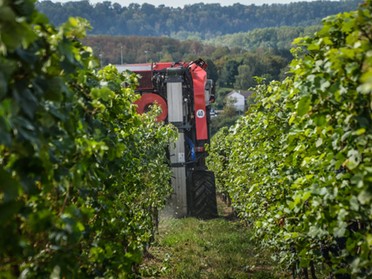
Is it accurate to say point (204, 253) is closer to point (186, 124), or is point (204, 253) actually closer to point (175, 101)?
point (175, 101)

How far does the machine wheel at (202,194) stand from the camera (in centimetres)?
1338

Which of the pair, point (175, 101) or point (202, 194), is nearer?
point (175, 101)

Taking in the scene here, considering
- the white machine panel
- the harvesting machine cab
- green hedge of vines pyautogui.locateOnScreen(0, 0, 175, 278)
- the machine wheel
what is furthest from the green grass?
green hedge of vines pyautogui.locateOnScreen(0, 0, 175, 278)

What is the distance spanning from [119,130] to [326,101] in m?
2.46

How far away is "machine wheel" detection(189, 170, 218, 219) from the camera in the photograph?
13375 mm

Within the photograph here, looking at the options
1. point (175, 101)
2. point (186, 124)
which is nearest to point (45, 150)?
point (175, 101)

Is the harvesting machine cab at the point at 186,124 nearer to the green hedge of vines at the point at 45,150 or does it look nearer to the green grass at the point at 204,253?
the green grass at the point at 204,253

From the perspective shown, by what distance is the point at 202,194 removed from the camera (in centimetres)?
1347

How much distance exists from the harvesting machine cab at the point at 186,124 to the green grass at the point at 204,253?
0.50 metres

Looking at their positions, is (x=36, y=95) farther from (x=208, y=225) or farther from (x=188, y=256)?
(x=208, y=225)

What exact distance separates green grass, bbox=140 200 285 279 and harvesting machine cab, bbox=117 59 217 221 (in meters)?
0.50

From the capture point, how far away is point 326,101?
124 inches

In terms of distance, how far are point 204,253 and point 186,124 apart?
422cm

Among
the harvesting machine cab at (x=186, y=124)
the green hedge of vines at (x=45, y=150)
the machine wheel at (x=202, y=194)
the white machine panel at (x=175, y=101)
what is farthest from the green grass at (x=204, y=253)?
the green hedge of vines at (x=45, y=150)
